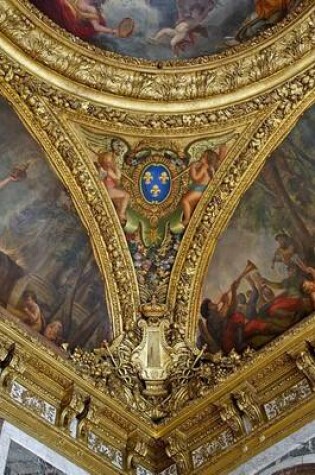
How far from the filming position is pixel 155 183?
11.9 metres

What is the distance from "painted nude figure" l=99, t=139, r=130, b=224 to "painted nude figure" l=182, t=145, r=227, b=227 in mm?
861

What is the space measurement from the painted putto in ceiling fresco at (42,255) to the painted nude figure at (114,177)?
0.66 metres

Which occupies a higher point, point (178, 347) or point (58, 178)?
point (58, 178)

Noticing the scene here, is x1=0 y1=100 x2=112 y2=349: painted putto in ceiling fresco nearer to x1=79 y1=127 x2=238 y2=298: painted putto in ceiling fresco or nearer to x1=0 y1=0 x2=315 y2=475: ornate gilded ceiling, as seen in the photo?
x1=0 y1=0 x2=315 y2=475: ornate gilded ceiling

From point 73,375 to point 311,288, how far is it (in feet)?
10.4

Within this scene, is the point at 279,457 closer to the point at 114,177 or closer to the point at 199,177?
the point at 199,177

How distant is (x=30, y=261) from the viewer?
421 inches

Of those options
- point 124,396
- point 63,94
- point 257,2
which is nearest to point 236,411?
point 124,396

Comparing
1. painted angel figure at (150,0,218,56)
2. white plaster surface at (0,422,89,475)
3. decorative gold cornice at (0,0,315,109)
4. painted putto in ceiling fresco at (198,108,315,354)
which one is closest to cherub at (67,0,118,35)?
decorative gold cornice at (0,0,315,109)

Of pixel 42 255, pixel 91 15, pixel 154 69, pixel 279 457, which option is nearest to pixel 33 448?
pixel 279 457

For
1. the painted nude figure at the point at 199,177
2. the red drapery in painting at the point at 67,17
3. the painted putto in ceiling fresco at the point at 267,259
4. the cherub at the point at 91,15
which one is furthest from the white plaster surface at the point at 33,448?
the cherub at the point at 91,15

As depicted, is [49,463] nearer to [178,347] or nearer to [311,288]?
[178,347]

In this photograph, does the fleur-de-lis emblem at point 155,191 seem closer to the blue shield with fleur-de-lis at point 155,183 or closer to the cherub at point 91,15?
the blue shield with fleur-de-lis at point 155,183

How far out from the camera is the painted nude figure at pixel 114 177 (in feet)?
38.5
